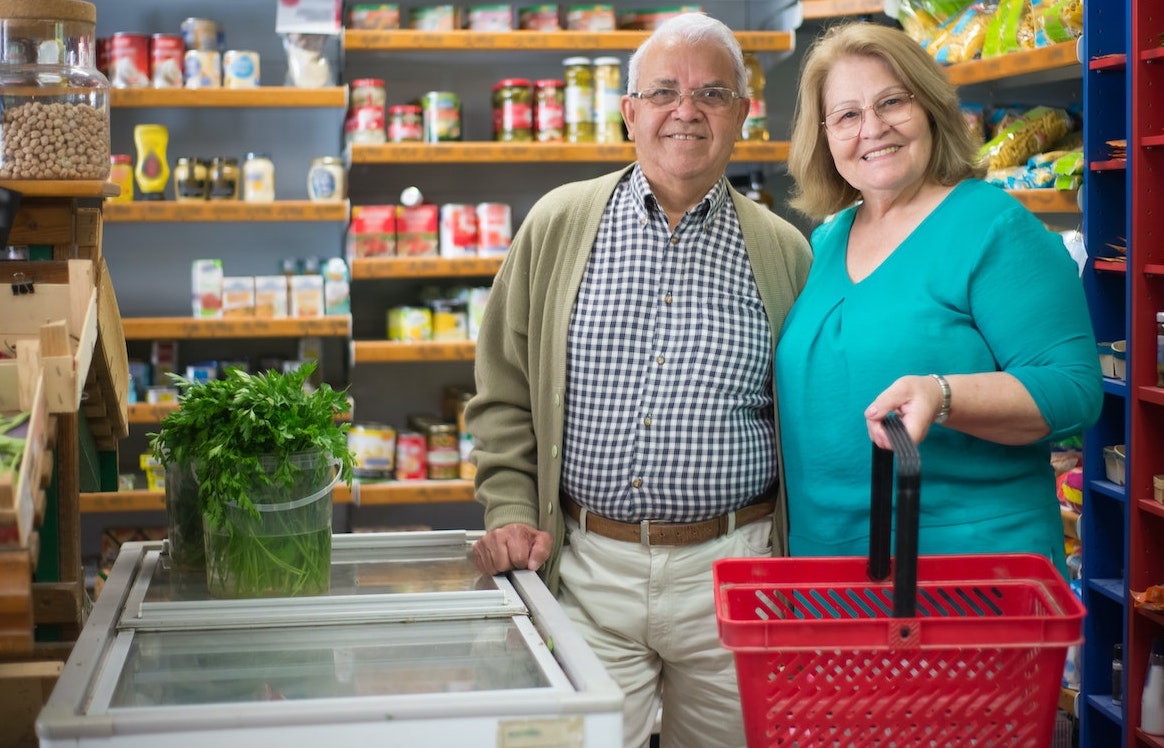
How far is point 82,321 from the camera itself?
1.94 m

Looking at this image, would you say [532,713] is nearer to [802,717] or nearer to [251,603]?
[802,717]

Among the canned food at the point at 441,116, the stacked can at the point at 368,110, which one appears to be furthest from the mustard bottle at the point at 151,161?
the canned food at the point at 441,116

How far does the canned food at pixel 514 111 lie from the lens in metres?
4.62

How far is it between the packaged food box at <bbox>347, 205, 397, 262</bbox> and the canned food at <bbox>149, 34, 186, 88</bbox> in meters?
0.73

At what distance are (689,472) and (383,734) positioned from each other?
0.94 m

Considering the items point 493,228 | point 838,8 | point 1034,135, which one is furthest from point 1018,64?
point 493,228

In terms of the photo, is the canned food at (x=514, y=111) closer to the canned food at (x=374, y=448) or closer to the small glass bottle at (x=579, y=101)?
the small glass bottle at (x=579, y=101)

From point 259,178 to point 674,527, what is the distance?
265cm

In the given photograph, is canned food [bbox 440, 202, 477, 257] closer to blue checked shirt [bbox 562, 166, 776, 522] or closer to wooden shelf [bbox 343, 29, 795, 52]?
wooden shelf [bbox 343, 29, 795, 52]

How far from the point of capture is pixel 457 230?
464 centimetres

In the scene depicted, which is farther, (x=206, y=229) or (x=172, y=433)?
(x=206, y=229)

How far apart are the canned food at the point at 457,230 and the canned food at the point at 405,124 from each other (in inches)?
10.8

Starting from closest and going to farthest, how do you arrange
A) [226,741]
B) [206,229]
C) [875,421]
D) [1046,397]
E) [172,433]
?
[226,741]
[875,421]
[1046,397]
[172,433]
[206,229]

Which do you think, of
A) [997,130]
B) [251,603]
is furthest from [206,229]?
[251,603]
